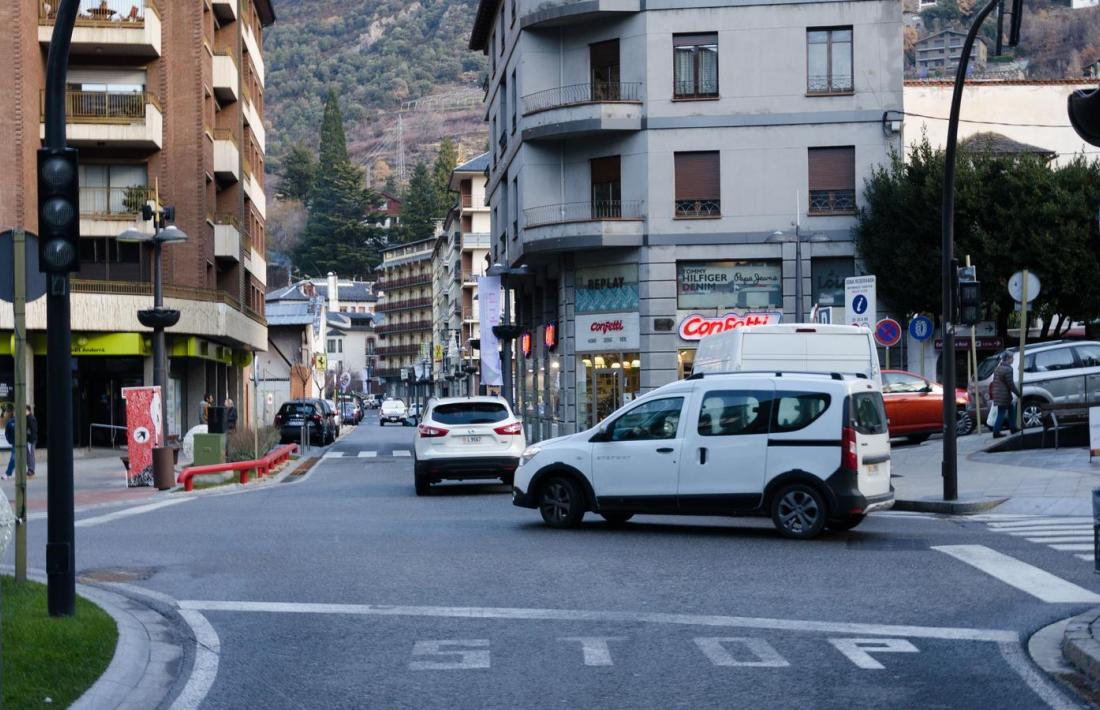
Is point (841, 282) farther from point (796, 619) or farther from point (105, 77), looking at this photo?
point (796, 619)

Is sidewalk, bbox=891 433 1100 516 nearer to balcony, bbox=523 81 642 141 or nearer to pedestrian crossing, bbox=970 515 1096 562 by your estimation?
pedestrian crossing, bbox=970 515 1096 562

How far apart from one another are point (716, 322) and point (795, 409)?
2464cm

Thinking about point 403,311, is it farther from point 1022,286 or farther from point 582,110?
point 1022,286

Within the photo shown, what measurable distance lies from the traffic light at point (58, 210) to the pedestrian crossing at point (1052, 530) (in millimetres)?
9731

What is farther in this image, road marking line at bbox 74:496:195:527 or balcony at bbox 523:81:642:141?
balcony at bbox 523:81:642:141

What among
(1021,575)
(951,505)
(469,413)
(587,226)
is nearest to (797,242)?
(587,226)

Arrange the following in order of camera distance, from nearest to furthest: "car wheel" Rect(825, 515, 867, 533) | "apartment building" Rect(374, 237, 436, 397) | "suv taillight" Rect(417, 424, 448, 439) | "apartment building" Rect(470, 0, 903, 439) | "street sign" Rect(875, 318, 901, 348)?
1. "car wheel" Rect(825, 515, 867, 533)
2. "suv taillight" Rect(417, 424, 448, 439)
3. "street sign" Rect(875, 318, 901, 348)
4. "apartment building" Rect(470, 0, 903, 439)
5. "apartment building" Rect(374, 237, 436, 397)

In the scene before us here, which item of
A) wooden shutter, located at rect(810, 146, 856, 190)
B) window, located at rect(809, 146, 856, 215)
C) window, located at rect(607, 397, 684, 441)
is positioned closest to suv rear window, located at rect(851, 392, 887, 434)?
window, located at rect(607, 397, 684, 441)

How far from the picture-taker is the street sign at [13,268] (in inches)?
444

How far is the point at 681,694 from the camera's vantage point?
815 centimetres

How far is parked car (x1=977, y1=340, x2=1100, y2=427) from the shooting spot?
31.1 metres

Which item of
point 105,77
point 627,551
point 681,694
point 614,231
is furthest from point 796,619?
point 105,77

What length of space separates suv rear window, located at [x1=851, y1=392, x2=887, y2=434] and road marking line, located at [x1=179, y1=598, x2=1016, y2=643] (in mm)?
Answer: 6047

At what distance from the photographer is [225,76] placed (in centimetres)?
5653
